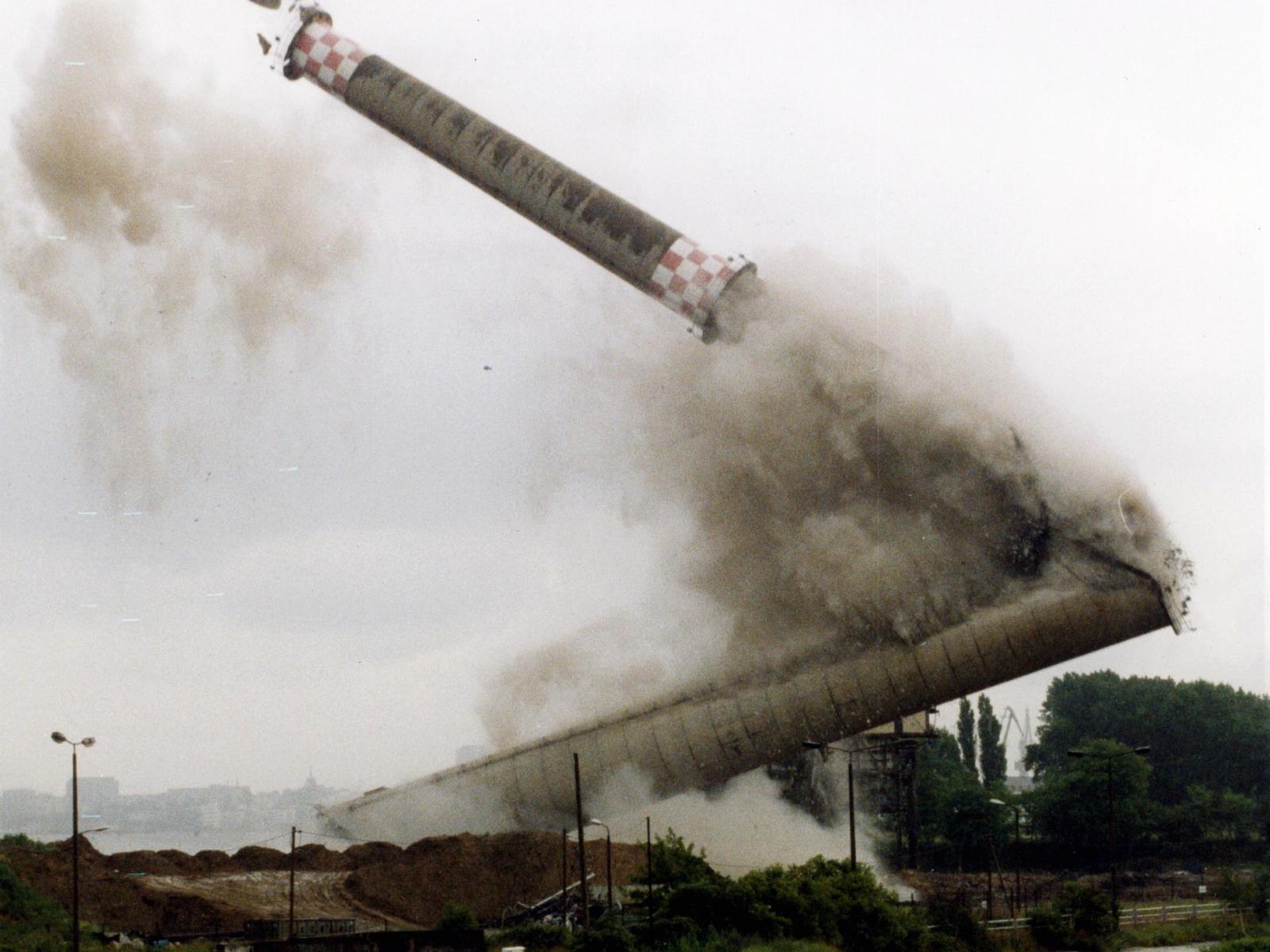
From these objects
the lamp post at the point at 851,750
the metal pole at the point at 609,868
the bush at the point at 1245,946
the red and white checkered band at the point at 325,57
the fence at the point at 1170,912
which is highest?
the red and white checkered band at the point at 325,57

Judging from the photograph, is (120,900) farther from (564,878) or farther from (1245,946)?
(1245,946)

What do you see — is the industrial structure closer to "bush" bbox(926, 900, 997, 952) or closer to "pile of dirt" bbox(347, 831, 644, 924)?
"pile of dirt" bbox(347, 831, 644, 924)

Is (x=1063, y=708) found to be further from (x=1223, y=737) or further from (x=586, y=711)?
(x=586, y=711)

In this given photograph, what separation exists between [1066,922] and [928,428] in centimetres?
1359

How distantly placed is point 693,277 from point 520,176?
20.9 feet

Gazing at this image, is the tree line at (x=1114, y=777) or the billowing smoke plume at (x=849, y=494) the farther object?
the tree line at (x=1114, y=777)

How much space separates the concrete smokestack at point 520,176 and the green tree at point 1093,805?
34.8 metres

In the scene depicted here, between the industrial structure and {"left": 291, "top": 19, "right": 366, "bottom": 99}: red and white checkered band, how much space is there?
0.17 ft

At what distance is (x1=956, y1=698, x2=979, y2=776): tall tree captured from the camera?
10056cm

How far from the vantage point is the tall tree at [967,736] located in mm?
100562

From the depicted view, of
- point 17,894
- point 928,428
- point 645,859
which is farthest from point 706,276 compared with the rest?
point 17,894

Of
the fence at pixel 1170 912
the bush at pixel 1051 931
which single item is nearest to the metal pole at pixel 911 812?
the fence at pixel 1170 912

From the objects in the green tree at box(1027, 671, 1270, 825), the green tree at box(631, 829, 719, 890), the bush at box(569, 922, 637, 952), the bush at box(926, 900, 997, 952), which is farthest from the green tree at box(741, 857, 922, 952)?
the green tree at box(1027, 671, 1270, 825)

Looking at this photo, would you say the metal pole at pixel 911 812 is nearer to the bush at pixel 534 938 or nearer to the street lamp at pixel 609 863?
the street lamp at pixel 609 863
